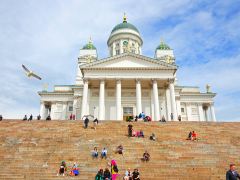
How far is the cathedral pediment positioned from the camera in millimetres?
37250

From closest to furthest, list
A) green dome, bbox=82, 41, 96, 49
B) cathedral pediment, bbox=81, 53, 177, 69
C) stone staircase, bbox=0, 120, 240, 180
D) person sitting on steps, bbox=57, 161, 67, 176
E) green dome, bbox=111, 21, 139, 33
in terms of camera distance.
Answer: person sitting on steps, bbox=57, 161, 67, 176
stone staircase, bbox=0, 120, 240, 180
cathedral pediment, bbox=81, 53, 177, 69
green dome, bbox=111, 21, 139, 33
green dome, bbox=82, 41, 96, 49

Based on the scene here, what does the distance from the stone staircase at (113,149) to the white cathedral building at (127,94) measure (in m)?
11.4

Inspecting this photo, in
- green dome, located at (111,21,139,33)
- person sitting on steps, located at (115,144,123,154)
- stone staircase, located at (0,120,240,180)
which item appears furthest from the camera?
green dome, located at (111,21,139,33)

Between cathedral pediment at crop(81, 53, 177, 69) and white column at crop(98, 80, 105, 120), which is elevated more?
cathedral pediment at crop(81, 53, 177, 69)

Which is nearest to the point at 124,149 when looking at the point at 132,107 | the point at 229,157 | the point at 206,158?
the point at 206,158

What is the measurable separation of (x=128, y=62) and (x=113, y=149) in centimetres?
2166

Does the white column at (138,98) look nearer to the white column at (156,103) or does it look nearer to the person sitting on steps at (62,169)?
the white column at (156,103)

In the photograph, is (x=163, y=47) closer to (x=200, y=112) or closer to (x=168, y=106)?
(x=200, y=112)

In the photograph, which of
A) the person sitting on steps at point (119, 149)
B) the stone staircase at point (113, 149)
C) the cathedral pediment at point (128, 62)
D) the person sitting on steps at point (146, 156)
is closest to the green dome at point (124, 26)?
the cathedral pediment at point (128, 62)

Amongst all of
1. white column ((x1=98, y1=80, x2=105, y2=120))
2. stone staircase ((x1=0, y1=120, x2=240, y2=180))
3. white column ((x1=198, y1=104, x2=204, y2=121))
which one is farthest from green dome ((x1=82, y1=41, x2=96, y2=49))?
stone staircase ((x1=0, y1=120, x2=240, y2=180))

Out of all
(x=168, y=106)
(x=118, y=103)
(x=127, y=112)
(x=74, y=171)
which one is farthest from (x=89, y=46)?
(x=74, y=171)

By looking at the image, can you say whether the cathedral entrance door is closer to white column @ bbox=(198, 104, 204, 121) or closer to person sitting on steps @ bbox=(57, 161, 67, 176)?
white column @ bbox=(198, 104, 204, 121)

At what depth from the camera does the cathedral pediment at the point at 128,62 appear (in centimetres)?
3725

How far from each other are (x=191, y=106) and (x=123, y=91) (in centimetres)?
1504
